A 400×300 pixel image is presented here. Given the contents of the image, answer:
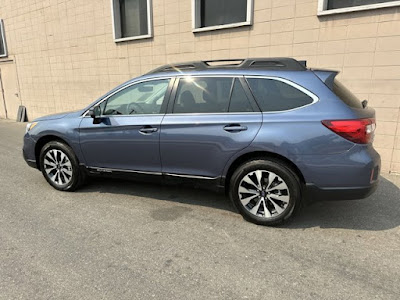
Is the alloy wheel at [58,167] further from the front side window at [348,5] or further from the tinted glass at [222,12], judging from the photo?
the front side window at [348,5]

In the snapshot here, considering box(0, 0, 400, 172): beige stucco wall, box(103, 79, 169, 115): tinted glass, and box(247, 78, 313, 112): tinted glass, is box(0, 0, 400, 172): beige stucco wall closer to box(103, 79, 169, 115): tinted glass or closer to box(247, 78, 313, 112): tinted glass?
box(247, 78, 313, 112): tinted glass

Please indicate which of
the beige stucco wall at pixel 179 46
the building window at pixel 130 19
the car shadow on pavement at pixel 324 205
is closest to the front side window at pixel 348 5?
the beige stucco wall at pixel 179 46

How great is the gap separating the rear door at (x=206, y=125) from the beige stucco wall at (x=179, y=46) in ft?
9.98

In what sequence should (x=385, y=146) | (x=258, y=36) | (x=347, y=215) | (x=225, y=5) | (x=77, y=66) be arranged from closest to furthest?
(x=347, y=215)
(x=385, y=146)
(x=258, y=36)
(x=225, y=5)
(x=77, y=66)

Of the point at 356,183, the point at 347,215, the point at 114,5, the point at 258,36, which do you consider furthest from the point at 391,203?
the point at 114,5

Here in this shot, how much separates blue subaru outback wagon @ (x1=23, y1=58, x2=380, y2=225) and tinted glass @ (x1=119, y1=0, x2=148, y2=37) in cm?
502

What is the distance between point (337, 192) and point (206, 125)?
152 centimetres

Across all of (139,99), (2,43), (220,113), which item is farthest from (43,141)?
(2,43)

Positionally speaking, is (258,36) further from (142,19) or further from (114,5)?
(114,5)

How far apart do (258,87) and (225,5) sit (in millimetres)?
4229

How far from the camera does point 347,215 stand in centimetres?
352

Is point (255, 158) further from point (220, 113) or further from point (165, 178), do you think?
point (165, 178)

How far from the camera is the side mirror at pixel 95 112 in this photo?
387 cm

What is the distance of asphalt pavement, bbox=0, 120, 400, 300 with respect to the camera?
233cm
